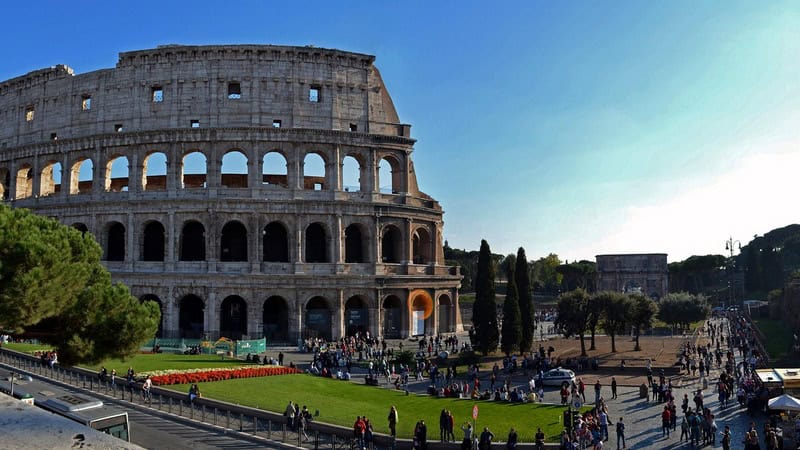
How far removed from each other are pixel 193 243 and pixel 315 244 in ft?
29.9

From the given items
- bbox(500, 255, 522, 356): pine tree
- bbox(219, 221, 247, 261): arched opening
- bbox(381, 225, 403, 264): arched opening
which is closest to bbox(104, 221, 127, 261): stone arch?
bbox(219, 221, 247, 261): arched opening

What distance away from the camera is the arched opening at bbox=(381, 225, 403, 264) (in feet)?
156


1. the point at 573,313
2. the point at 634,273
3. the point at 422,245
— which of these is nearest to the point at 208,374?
the point at 573,313

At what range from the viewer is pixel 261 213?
142ft

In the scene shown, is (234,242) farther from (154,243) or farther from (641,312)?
(641,312)

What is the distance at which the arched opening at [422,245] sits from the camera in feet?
164

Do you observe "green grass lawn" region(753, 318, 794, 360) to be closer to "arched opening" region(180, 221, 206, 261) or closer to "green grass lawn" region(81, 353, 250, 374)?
"green grass lawn" region(81, 353, 250, 374)

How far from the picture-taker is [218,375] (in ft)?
91.8

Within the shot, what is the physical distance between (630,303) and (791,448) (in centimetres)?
2231

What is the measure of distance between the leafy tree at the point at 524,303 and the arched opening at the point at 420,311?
25.1ft

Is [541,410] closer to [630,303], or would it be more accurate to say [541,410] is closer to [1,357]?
[630,303]

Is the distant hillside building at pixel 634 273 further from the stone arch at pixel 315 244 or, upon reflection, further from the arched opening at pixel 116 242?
the arched opening at pixel 116 242

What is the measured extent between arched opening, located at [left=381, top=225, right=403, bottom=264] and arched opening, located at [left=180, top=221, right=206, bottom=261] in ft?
44.7

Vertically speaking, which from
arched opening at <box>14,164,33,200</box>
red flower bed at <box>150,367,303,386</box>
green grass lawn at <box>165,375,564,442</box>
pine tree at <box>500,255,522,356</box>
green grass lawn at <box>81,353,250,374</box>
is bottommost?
green grass lawn at <box>165,375,564,442</box>
